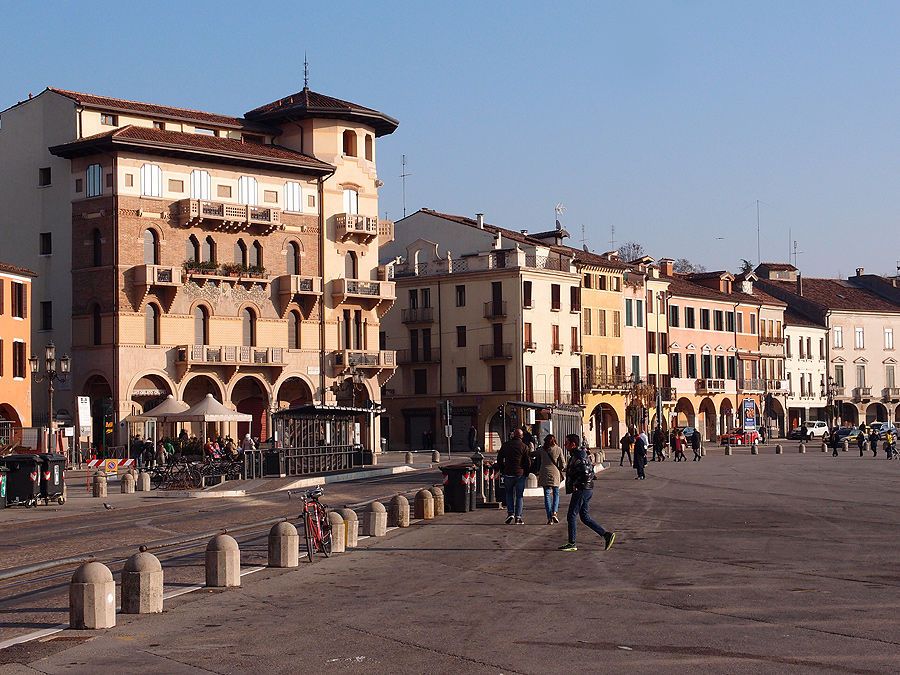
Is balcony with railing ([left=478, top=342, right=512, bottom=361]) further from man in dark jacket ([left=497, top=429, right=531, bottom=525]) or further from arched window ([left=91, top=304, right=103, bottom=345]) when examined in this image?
man in dark jacket ([left=497, top=429, right=531, bottom=525])

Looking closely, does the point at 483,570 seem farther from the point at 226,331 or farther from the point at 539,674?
the point at 226,331

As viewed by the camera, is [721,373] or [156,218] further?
[721,373]

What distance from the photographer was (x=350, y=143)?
69.6 metres

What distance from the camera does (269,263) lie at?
65.2 m

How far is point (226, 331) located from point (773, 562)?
49.4 m

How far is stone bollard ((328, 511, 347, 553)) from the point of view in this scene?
18.0 meters

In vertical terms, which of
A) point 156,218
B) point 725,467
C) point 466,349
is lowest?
point 725,467

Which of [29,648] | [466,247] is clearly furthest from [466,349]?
[29,648]

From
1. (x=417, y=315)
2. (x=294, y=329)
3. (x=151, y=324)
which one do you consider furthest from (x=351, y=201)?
(x=151, y=324)

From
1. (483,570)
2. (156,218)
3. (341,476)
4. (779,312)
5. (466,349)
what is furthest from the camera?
(779,312)

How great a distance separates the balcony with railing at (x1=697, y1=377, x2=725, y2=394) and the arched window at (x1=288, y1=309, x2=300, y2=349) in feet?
124

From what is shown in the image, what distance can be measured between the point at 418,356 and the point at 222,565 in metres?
65.1

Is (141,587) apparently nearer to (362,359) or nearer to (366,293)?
(362,359)

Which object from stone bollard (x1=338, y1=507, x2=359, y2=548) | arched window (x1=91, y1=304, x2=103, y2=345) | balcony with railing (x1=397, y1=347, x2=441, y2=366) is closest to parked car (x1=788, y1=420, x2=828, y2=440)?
balcony with railing (x1=397, y1=347, x2=441, y2=366)
